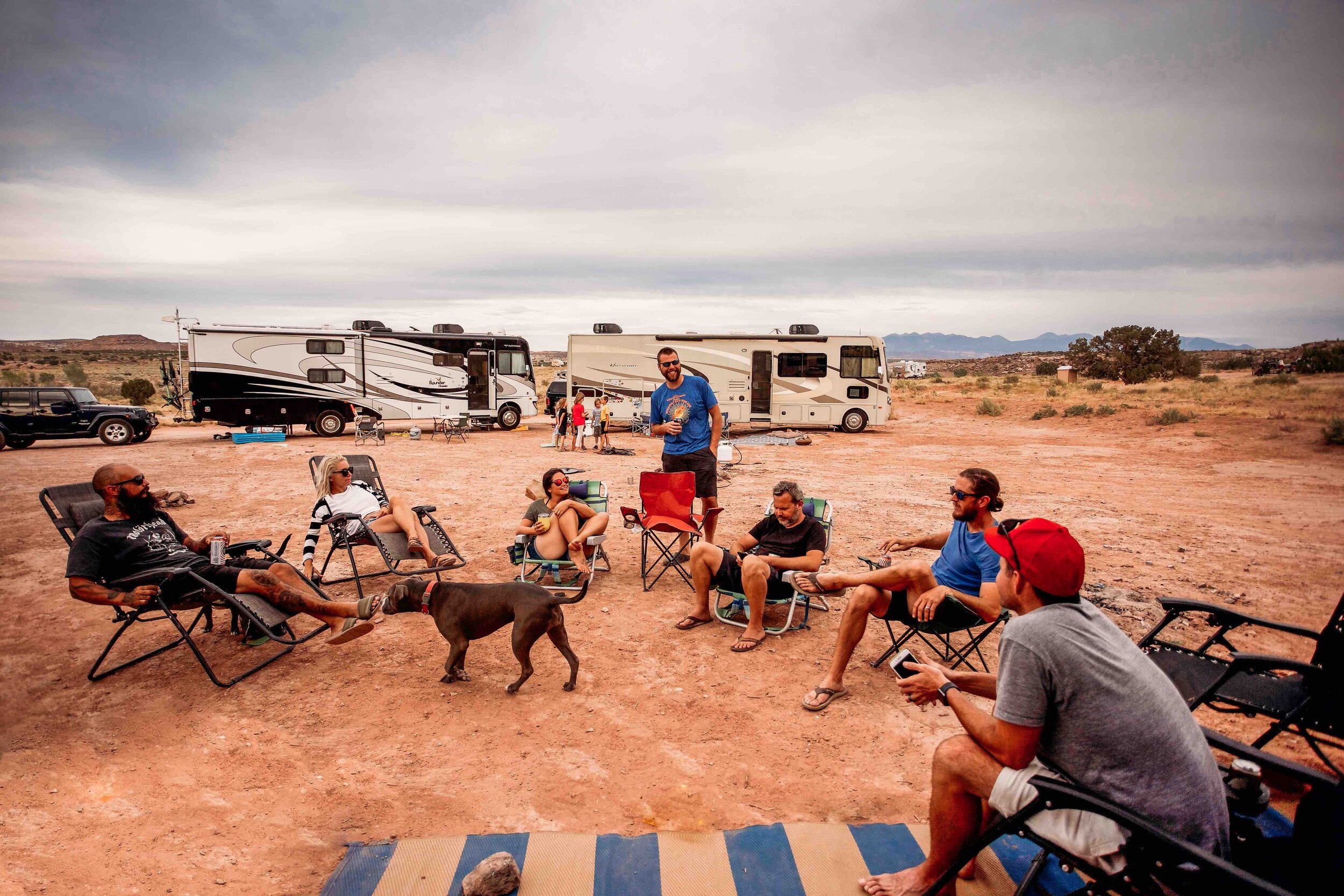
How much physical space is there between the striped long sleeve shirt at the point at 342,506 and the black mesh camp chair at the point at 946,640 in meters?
3.66

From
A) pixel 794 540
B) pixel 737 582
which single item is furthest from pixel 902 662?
pixel 737 582

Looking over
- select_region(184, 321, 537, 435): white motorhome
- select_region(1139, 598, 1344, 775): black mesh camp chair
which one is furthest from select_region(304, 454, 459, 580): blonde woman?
select_region(184, 321, 537, 435): white motorhome

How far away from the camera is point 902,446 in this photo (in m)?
14.5

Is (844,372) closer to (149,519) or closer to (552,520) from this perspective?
(552,520)

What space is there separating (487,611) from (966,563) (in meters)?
2.56

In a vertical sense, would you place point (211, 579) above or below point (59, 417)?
below

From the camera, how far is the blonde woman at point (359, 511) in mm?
4938

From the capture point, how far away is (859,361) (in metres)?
16.4

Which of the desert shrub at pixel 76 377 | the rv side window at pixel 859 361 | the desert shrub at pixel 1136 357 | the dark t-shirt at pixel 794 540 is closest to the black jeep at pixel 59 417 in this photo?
the dark t-shirt at pixel 794 540

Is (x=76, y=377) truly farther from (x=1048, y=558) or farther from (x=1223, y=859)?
(x=1223, y=859)

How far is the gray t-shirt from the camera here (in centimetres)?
168

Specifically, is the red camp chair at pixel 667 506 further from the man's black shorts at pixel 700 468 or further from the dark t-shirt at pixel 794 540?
the dark t-shirt at pixel 794 540

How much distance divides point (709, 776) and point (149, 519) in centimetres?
348

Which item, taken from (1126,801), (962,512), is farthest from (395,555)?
(1126,801)
